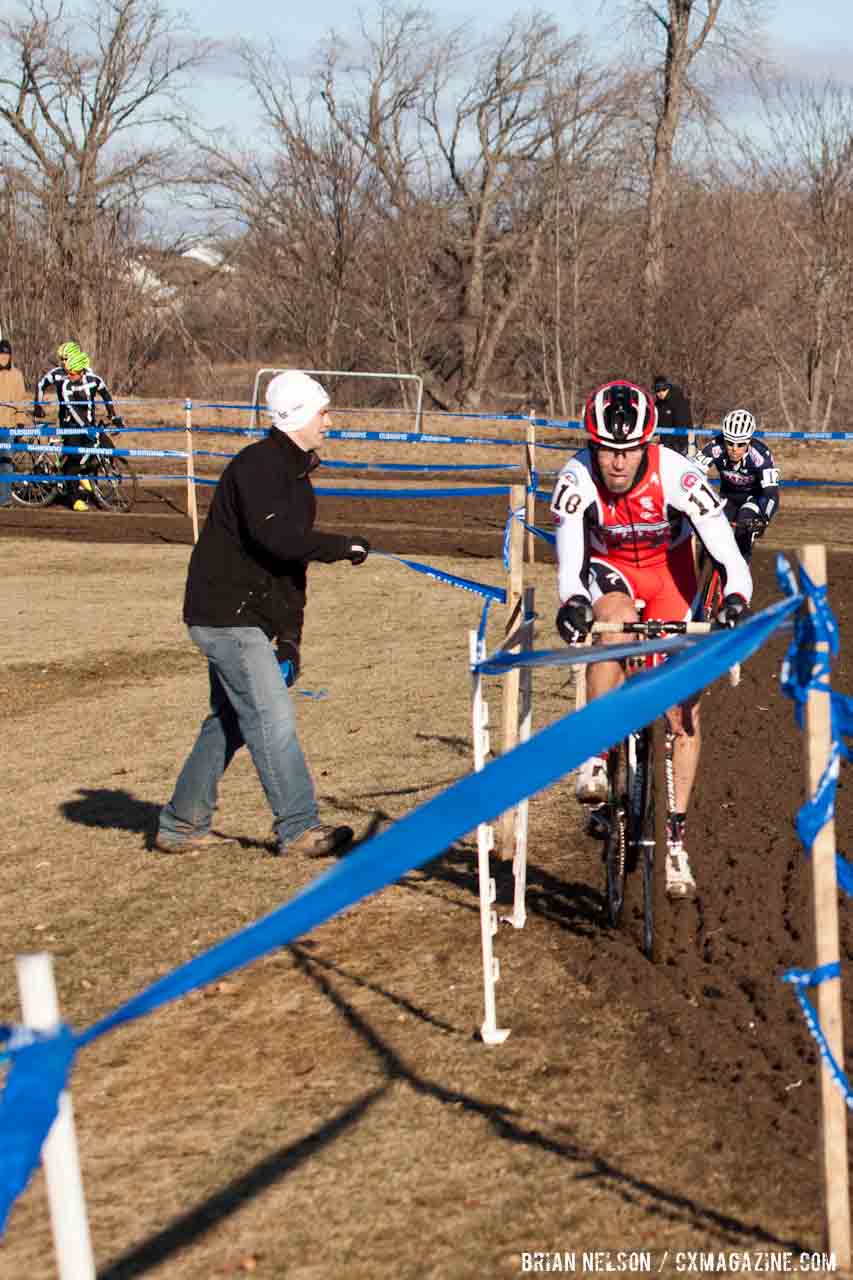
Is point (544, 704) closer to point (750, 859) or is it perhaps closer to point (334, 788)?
point (334, 788)

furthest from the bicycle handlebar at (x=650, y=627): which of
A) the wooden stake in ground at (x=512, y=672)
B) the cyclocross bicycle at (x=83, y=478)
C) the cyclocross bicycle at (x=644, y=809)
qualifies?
the cyclocross bicycle at (x=83, y=478)

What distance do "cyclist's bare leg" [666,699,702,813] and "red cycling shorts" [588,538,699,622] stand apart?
0.39 metres

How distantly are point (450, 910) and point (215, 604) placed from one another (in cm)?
156

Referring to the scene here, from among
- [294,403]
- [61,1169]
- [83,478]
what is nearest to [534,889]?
[294,403]

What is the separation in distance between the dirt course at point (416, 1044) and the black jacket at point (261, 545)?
1.14 metres

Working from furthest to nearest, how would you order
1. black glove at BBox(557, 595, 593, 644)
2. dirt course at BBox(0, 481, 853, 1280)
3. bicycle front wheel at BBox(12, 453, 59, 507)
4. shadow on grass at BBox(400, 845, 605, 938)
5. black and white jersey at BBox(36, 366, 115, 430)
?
bicycle front wheel at BBox(12, 453, 59, 507)
black and white jersey at BBox(36, 366, 115, 430)
shadow on grass at BBox(400, 845, 605, 938)
black glove at BBox(557, 595, 593, 644)
dirt course at BBox(0, 481, 853, 1280)

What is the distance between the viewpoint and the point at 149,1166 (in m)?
4.16

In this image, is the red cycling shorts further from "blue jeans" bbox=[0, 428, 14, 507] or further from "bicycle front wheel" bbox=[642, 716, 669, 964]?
"blue jeans" bbox=[0, 428, 14, 507]

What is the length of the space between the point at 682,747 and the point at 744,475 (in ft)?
21.7

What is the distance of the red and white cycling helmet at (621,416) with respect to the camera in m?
5.84

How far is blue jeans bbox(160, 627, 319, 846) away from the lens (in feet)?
21.3

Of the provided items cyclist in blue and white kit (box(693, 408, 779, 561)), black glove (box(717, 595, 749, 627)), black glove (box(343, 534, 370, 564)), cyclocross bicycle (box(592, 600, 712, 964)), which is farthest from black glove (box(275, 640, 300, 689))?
cyclist in blue and white kit (box(693, 408, 779, 561))

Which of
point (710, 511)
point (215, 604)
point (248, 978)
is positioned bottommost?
point (248, 978)

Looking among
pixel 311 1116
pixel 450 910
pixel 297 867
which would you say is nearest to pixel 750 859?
pixel 450 910
